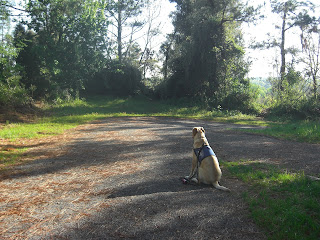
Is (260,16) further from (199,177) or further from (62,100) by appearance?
(199,177)

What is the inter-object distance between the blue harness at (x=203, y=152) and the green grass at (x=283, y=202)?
2.65ft

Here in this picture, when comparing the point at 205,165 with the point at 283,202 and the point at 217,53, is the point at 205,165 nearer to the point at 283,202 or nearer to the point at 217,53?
the point at 283,202

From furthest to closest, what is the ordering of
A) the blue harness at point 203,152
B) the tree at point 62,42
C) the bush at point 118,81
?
the bush at point 118,81 → the tree at point 62,42 → the blue harness at point 203,152

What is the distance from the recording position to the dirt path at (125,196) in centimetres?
270

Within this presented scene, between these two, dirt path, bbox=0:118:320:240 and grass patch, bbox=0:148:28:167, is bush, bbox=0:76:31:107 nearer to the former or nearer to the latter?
grass patch, bbox=0:148:28:167

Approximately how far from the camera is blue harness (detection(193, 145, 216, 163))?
407 cm

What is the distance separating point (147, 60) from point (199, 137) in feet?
115

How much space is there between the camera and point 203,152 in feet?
13.5

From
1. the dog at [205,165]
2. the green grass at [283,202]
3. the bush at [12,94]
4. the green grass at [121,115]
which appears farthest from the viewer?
the bush at [12,94]

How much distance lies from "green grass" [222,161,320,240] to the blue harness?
2.65 ft

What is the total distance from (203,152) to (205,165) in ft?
0.75

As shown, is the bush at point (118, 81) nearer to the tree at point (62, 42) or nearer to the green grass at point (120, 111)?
the green grass at point (120, 111)

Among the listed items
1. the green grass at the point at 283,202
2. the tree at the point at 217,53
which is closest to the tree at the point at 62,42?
the tree at the point at 217,53

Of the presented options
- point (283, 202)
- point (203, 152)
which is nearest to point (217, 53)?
point (203, 152)
